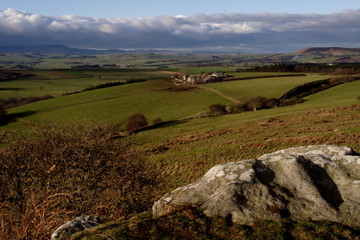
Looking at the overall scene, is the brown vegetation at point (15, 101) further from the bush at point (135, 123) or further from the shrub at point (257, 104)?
the shrub at point (257, 104)

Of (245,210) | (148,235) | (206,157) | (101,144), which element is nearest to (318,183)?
(245,210)

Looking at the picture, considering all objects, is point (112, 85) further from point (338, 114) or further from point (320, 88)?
point (338, 114)

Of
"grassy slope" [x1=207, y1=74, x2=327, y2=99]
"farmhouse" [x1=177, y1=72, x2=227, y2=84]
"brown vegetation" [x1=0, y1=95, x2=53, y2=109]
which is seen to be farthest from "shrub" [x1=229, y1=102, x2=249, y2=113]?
"brown vegetation" [x1=0, y1=95, x2=53, y2=109]

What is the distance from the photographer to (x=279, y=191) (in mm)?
7754

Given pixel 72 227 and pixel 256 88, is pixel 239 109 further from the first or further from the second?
pixel 72 227

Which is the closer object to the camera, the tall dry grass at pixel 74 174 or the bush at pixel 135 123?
the tall dry grass at pixel 74 174

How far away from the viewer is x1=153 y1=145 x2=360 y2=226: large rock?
7.14 metres

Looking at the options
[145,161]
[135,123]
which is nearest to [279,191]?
[145,161]

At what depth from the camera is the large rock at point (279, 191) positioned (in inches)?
281

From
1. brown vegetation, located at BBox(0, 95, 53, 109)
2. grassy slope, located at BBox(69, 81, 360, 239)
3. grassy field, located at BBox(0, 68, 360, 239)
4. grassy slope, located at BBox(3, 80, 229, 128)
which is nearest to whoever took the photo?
grassy slope, located at BBox(69, 81, 360, 239)

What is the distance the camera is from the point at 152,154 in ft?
118

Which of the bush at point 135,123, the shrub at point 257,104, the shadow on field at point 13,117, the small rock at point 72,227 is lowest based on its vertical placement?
the shadow on field at point 13,117

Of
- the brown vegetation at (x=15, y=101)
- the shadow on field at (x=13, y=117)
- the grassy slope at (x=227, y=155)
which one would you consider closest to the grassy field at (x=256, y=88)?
the grassy slope at (x=227, y=155)

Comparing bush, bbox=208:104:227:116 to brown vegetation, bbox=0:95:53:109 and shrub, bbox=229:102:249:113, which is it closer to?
shrub, bbox=229:102:249:113
